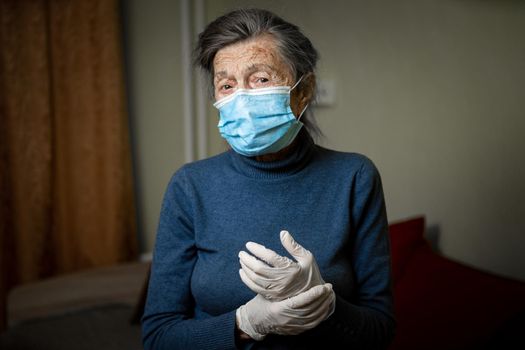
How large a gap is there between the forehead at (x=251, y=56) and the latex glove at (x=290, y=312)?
1.52 feet

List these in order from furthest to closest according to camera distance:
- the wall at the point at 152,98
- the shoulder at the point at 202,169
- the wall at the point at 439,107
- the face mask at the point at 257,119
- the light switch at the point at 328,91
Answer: the wall at the point at 152,98, the light switch at the point at 328,91, the wall at the point at 439,107, the shoulder at the point at 202,169, the face mask at the point at 257,119

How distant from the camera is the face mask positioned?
3.41ft

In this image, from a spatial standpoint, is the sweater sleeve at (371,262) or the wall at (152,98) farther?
the wall at (152,98)

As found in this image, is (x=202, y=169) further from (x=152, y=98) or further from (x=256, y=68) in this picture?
(x=152, y=98)

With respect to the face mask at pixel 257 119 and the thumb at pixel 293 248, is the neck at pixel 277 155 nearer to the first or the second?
the face mask at pixel 257 119

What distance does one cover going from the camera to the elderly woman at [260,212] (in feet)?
3.42

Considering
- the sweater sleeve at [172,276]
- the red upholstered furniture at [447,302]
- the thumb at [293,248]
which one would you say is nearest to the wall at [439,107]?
the red upholstered furniture at [447,302]

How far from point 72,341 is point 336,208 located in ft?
3.96

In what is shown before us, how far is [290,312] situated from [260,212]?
0.28 metres

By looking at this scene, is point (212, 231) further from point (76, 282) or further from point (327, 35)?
point (76, 282)

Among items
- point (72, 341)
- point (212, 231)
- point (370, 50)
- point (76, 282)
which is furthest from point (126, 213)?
point (212, 231)

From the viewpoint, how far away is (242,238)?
3.52 ft

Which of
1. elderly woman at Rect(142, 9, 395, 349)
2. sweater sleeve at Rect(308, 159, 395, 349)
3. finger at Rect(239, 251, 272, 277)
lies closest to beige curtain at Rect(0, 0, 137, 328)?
elderly woman at Rect(142, 9, 395, 349)

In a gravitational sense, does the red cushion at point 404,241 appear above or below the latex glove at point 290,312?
below
